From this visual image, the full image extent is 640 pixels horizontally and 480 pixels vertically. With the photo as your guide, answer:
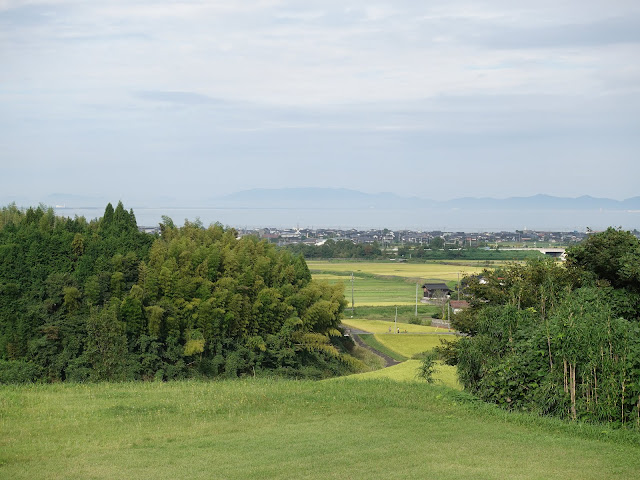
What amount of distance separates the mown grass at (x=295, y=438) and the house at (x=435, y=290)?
4573 centimetres

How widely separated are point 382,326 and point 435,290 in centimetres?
1371

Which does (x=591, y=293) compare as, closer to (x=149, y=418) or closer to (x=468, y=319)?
(x=468, y=319)

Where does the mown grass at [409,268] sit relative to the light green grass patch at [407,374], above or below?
above

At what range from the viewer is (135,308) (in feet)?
99.0

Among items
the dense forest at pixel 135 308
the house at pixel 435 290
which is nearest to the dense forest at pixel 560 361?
the dense forest at pixel 135 308

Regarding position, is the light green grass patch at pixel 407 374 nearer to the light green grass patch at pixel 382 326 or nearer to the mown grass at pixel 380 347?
the mown grass at pixel 380 347

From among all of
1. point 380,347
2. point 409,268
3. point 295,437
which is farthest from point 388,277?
point 295,437

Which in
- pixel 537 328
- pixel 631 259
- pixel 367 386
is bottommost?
pixel 367 386

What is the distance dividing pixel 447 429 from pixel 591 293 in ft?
21.9

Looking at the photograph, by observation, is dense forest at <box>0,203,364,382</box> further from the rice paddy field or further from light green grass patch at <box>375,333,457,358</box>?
the rice paddy field

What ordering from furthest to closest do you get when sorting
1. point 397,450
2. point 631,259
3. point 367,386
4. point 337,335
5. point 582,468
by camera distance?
point 337,335
point 631,259
point 367,386
point 397,450
point 582,468

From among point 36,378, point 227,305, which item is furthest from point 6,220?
point 227,305

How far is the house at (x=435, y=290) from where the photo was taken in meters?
59.9

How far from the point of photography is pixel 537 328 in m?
13.7
